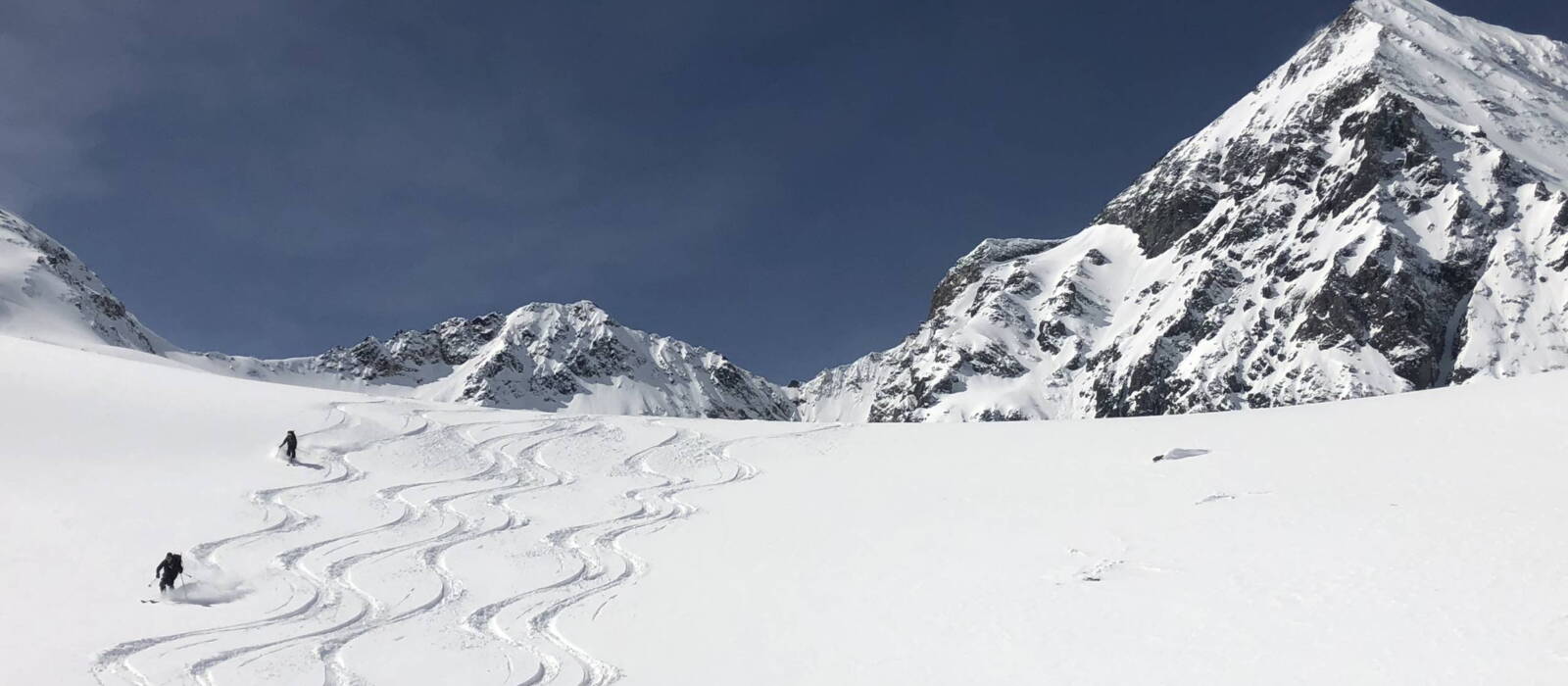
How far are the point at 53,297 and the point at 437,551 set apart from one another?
178 metres

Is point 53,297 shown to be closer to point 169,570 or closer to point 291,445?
point 291,445

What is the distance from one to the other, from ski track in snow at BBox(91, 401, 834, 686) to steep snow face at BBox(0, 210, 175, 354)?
127 m

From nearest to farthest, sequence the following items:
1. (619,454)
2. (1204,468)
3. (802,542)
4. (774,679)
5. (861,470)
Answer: (774,679), (802,542), (1204,468), (861,470), (619,454)

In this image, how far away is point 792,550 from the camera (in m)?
22.6

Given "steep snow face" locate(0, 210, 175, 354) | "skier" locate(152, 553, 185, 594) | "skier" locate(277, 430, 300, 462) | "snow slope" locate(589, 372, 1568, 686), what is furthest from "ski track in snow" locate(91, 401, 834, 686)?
"steep snow face" locate(0, 210, 175, 354)

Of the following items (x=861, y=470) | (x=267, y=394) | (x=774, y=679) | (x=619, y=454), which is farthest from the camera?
(x=267, y=394)

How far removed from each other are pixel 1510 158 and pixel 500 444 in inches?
8058

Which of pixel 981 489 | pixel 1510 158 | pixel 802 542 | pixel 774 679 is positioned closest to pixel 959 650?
pixel 774 679

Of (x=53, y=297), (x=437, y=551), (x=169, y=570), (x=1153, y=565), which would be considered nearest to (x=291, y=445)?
(x=437, y=551)

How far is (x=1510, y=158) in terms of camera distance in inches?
7224

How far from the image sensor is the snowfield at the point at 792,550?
597 inches

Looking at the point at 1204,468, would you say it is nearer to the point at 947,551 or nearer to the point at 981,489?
the point at 981,489

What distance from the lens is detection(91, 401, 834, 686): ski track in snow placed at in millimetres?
15453

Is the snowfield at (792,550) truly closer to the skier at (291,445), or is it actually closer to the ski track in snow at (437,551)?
the ski track in snow at (437,551)
